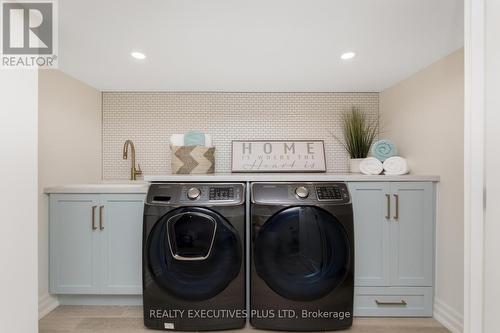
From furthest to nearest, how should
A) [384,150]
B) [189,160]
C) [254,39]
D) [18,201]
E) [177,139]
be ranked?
[177,139], [189,160], [384,150], [254,39], [18,201]

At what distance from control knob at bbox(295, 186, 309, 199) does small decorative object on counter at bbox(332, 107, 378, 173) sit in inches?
33.5

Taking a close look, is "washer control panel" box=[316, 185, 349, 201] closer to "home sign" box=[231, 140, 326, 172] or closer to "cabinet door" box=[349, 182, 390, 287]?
"cabinet door" box=[349, 182, 390, 287]

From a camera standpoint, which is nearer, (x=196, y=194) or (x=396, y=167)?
(x=196, y=194)

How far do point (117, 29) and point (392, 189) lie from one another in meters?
2.14

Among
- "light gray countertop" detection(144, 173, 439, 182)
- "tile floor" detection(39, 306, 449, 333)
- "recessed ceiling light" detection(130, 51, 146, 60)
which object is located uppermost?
"recessed ceiling light" detection(130, 51, 146, 60)

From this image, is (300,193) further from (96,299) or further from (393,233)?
(96,299)

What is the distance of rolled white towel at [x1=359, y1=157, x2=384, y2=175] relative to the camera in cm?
205

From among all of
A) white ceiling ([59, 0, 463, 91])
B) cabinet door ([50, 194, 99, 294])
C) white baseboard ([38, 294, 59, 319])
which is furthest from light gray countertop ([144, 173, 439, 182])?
white baseboard ([38, 294, 59, 319])

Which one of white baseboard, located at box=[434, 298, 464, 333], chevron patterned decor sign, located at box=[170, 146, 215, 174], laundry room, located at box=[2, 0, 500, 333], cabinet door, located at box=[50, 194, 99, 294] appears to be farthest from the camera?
chevron patterned decor sign, located at box=[170, 146, 215, 174]

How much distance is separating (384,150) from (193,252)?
1795mm

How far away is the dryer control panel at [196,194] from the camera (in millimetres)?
1729

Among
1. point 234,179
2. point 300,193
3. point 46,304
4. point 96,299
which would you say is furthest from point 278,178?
point 46,304

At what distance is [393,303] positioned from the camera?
1881 mm

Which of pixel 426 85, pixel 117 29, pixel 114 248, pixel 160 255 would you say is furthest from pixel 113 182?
pixel 426 85
